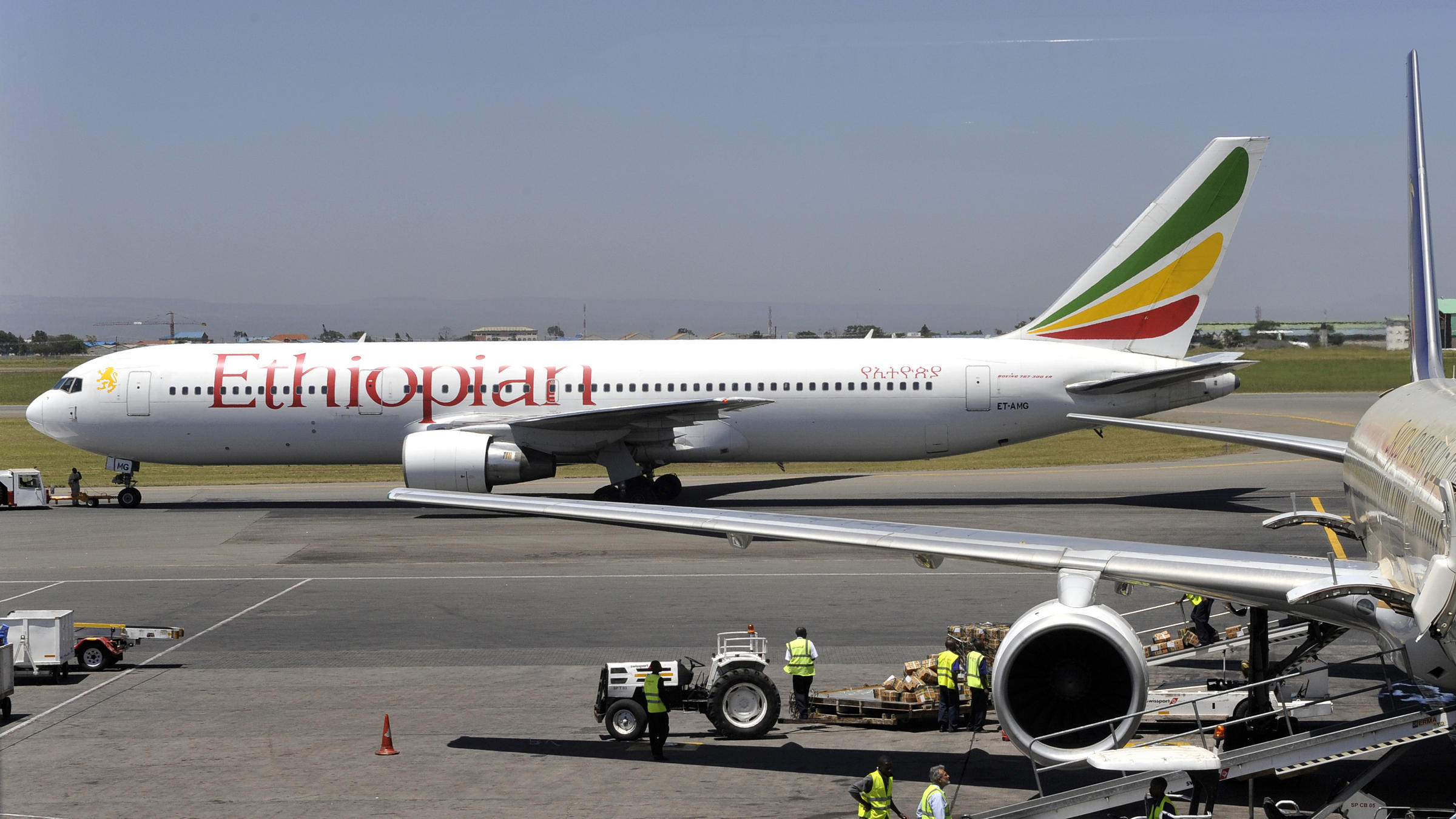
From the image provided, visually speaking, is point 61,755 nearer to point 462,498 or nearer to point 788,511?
point 462,498

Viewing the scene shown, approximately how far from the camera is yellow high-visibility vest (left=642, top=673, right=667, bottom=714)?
606 inches

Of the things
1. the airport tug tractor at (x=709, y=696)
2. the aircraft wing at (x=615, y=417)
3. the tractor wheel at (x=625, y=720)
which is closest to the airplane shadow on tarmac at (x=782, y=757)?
the tractor wheel at (x=625, y=720)

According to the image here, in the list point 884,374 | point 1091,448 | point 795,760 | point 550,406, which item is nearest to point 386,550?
point 550,406

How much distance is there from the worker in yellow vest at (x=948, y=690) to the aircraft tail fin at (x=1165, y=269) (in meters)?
22.5

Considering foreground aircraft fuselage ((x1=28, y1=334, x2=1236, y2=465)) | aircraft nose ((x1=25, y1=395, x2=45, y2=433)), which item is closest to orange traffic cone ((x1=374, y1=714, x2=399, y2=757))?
foreground aircraft fuselage ((x1=28, y1=334, x2=1236, y2=465))

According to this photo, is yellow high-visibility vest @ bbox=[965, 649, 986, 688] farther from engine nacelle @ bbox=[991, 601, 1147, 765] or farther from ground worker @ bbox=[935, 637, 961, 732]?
engine nacelle @ bbox=[991, 601, 1147, 765]

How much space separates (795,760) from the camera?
1530 cm

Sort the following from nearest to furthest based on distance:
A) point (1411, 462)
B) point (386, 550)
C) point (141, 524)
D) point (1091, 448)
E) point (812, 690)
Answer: point (1411, 462) < point (812, 690) < point (386, 550) < point (141, 524) < point (1091, 448)

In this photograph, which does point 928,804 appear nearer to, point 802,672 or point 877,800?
point 877,800

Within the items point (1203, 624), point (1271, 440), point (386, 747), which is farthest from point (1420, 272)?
point (386, 747)

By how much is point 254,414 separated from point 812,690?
24575 mm

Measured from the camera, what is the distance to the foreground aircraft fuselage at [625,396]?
36.0m

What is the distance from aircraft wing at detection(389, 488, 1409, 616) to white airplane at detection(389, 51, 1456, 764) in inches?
0.7

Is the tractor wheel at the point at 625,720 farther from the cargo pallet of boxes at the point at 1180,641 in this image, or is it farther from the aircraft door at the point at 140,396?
the aircraft door at the point at 140,396
